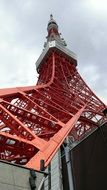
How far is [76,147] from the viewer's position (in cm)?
1395

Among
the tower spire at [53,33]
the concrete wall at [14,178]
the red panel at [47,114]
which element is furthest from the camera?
the tower spire at [53,33]

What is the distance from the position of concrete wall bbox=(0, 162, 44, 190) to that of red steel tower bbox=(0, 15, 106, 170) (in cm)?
54

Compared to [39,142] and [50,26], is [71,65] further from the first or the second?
[39,142]

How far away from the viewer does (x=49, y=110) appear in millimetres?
18266

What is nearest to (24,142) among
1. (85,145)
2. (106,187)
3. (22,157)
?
(22,157)

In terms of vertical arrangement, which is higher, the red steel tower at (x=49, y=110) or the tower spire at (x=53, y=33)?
the tower spire at (x=53, y=33)

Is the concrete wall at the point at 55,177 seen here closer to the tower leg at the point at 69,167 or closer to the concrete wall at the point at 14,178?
the tower leg at the point at 69,167

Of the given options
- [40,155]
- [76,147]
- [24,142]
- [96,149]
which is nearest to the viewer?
[40,155]

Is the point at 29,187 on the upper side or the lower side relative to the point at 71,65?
lower

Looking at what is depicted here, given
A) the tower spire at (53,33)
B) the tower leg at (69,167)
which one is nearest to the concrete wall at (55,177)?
the tower leg at (69,167)

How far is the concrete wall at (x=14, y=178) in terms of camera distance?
22.7 feet

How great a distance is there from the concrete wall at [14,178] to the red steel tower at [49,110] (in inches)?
21.2

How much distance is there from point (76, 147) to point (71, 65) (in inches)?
547

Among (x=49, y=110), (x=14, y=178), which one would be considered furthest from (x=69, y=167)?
(x=14, y=178)
